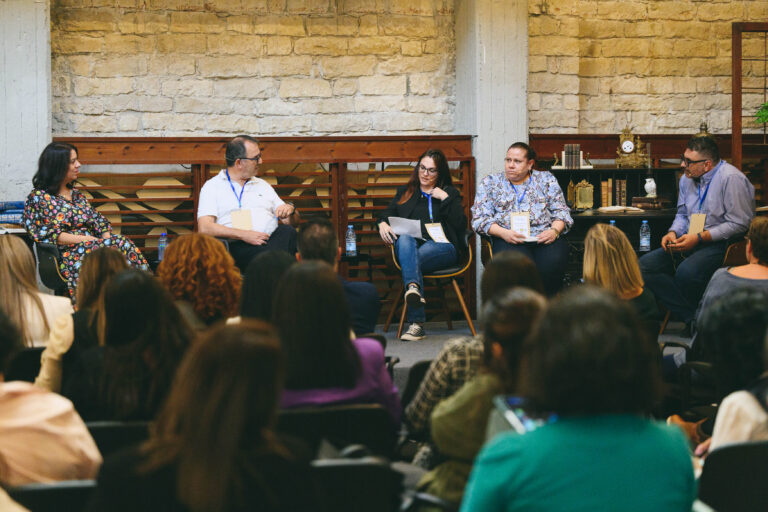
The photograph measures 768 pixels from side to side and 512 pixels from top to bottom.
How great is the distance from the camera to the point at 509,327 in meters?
1.91

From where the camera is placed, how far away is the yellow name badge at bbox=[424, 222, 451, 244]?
6.17m

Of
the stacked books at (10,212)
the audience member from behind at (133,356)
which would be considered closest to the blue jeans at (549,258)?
the stacked books at (10,212)

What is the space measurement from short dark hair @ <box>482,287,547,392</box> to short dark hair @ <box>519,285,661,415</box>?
1.70ft

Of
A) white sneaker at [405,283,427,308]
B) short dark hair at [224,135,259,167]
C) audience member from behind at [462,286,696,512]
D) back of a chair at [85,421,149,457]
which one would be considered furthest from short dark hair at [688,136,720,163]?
audience member from behind at [462,286,696,512]

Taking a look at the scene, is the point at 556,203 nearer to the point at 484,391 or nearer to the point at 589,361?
the point at 484,391

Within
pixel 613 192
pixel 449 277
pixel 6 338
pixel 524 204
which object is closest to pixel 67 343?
pixel 6 338

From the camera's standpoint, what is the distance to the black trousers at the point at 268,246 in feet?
19.0

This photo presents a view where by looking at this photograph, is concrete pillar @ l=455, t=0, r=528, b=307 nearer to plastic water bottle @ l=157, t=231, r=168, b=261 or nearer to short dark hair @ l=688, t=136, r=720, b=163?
short dark hair @ l=688, t=136, r=720, b=163

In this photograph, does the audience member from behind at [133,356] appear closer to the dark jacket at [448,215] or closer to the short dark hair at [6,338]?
the short dark hair at [6,338]

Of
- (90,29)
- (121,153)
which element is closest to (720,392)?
(121,153)

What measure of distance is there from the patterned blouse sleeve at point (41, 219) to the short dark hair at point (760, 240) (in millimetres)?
4141

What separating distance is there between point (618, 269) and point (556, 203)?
2616 millimetres

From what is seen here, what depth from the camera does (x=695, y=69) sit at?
8117 mm

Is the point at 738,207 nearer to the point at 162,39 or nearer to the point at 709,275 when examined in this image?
the point at 709,275
